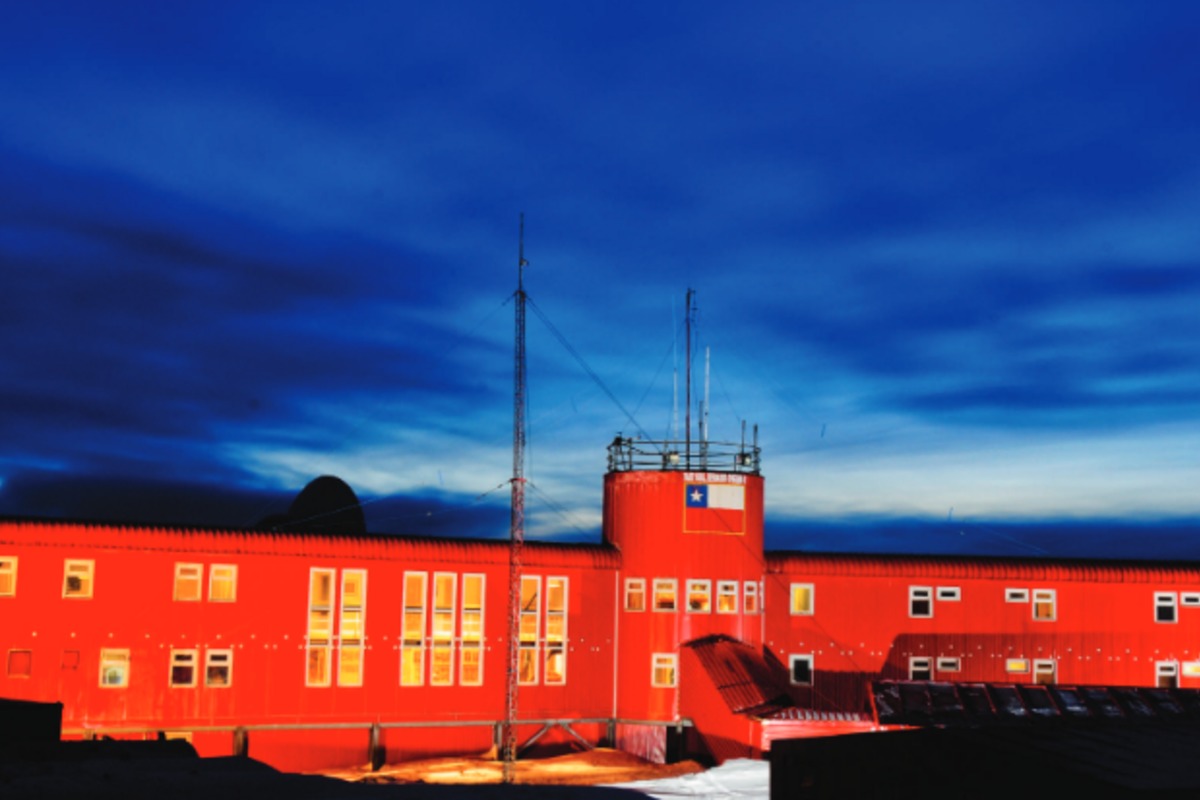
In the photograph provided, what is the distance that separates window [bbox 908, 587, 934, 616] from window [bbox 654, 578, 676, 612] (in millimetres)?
10704

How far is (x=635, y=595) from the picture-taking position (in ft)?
174

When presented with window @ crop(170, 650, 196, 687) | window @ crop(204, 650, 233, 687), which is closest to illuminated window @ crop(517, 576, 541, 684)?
window @ crop(204, 650, 233, 687)

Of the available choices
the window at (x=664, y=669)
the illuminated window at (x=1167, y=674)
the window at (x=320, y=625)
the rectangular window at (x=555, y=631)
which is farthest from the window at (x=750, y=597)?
the illuminated window at (x=1167, y=674)

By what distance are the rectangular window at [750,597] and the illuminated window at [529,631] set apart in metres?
8.75

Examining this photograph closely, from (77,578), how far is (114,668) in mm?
3448

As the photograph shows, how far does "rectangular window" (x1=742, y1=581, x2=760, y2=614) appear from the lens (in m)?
53.4

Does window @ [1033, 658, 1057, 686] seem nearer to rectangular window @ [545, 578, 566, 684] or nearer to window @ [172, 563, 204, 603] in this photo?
rectangular window @ [545, 578, 566, 684]

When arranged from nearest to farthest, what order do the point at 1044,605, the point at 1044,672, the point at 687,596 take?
1. the point at 687,596
2. the point at 1044,672
3. the point at 1044,605

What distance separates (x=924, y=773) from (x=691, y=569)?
28759mm

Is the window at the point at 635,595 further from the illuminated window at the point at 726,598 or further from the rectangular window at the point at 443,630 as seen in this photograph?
the rectangular window at the point at 443,630

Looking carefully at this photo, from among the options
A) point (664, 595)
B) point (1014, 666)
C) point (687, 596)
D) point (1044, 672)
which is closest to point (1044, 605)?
point (1044, 672)

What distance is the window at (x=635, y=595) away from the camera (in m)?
52.8

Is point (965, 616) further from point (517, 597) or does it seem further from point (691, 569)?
point (517, 597)

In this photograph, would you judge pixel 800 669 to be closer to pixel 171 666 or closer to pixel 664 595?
pixel 664 595
